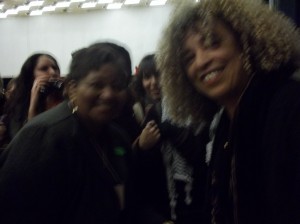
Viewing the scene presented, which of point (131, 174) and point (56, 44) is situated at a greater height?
point (131, 174)

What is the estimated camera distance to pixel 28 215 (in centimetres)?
149

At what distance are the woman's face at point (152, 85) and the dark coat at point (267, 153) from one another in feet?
5.28

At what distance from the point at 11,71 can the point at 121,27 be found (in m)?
1.90

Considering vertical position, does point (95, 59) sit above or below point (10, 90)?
Answer: above

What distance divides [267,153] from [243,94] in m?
0.19

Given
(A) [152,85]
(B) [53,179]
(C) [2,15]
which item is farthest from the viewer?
(C) [2,15]

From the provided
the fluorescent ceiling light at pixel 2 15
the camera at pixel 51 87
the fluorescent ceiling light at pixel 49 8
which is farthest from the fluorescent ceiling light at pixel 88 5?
the camera at pixel 51 87

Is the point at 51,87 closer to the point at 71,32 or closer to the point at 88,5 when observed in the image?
the point at 88,5

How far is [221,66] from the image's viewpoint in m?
1.30

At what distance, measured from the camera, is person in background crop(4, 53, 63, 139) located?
2.55 m

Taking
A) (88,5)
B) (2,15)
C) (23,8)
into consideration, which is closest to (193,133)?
(88,5)

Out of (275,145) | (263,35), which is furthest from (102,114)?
(275,145)

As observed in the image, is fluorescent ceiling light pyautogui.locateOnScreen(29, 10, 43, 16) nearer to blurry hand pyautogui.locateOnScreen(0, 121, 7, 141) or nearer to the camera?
blurry hand pyautogui.locateOnScreen(0, 121, 7, 141)

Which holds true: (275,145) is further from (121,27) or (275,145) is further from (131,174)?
(121,27)
